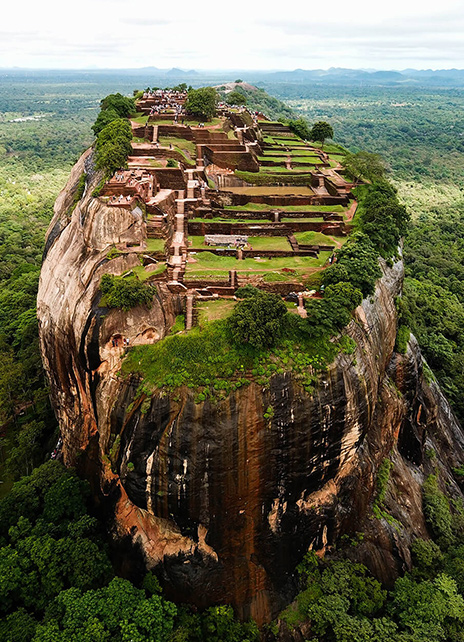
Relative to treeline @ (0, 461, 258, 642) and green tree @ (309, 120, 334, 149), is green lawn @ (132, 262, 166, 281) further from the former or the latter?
green tree @ (309, 120, 334, 149)

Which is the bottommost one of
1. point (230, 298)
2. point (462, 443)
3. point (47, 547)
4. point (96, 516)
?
point (462, 443)

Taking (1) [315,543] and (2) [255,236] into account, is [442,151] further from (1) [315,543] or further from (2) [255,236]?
(1) [315,543]

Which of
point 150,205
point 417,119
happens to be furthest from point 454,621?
point 417,119

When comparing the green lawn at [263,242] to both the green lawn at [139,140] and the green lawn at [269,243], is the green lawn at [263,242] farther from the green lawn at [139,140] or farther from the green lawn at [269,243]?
the green lawn at [139,140]

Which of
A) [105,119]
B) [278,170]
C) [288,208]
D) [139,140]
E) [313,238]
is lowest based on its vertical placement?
[313,238]

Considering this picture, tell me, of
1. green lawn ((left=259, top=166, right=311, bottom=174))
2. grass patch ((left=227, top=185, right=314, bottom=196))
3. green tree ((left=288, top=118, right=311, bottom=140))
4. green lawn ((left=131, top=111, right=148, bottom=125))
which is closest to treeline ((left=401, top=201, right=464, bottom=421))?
grass patch ((left=227, top=185, right=314, bottom=196))

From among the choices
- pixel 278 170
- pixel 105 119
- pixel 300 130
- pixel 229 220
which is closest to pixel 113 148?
pixel 229 220

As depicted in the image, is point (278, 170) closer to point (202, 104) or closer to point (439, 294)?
point (202, 104)
